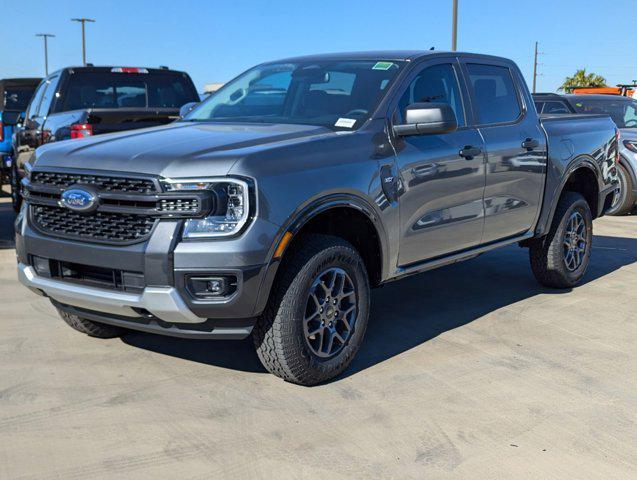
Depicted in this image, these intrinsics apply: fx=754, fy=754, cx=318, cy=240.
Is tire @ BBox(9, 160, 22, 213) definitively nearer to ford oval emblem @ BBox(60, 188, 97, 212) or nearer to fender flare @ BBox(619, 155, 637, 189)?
ford oval emblem @ BBox(60, 188, 97, 212)

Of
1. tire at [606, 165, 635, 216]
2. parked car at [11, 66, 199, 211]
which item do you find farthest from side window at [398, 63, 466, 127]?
tire at [606, 165, 635, 216]

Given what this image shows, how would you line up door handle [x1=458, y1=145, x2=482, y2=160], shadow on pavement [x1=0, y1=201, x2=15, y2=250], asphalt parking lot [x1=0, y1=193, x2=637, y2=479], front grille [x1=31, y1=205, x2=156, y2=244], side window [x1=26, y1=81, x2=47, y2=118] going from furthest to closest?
side window [x1=26, y1=81, x2=47, y2=118] → shadow on pavement [x1=0, y1=201, x2=15, y2=250] → door handle [x1=458, y1=145, x2=482, y2=160] → front grille [x1=31, y1=205, x2=156, y2=244] → asphalt parking lot [x1=0, y1=193, x2=637, y2=479]

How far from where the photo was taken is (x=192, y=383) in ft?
13.6

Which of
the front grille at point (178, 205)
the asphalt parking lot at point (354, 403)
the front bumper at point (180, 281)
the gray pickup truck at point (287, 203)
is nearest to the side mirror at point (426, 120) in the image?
the gray pickup truck at point (287, 203)

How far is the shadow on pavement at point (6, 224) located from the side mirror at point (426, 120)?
18.6 feet

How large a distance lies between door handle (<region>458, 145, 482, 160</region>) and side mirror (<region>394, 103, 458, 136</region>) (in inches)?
19.8

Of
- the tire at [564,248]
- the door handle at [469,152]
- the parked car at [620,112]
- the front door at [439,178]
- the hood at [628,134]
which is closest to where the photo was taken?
the front door at [439,178]

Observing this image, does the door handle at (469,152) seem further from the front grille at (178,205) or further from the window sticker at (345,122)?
the front grille at (178,205)

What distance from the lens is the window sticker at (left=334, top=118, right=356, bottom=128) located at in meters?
4.48

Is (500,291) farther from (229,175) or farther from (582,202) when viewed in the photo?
(229,175)

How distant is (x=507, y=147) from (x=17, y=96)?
1628 centimetres

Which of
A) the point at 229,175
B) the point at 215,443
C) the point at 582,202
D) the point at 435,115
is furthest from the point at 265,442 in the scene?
the point at 582,202

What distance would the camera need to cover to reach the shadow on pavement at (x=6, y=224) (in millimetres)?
8741

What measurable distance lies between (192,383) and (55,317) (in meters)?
1.78
